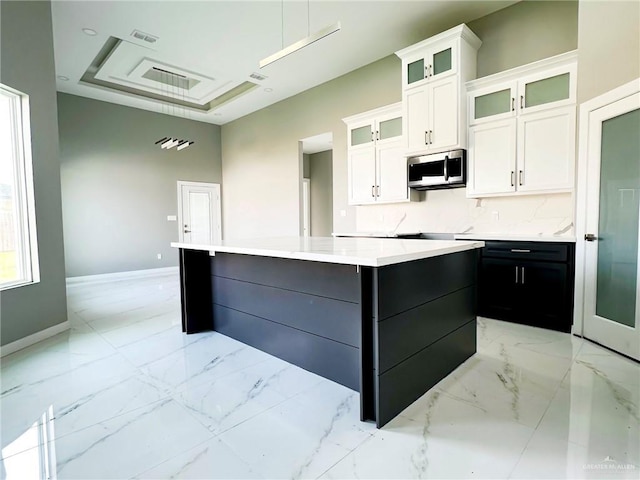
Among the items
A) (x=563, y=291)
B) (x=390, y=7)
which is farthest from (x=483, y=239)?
(x=390, y=7)

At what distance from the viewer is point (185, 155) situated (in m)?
7.22

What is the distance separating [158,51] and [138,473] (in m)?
4.95

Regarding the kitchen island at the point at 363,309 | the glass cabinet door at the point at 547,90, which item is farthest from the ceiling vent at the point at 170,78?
the glass cabinet door at the point at 547,90

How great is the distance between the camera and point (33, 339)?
294cm

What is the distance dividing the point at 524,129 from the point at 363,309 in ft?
9.30

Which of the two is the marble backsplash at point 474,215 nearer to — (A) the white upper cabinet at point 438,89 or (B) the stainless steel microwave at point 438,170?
(B) the stainless steel microwave at point 438,170

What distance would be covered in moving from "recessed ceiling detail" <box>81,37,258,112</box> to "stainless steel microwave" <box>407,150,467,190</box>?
3.31 meters

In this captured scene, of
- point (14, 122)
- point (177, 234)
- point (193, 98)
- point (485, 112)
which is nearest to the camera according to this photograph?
point (14, 122)

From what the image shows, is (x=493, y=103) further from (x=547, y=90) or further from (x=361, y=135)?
(x=361, y=135)

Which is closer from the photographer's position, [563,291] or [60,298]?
[563,291]

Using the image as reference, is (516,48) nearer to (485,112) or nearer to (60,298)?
(485,112)

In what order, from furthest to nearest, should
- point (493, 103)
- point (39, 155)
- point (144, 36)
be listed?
point (144, 36), point (493, 103), point (39, 155)

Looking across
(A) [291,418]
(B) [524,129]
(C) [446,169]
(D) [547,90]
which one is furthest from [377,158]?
(A) [291,418]

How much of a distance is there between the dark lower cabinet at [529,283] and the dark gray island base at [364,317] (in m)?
1.02
